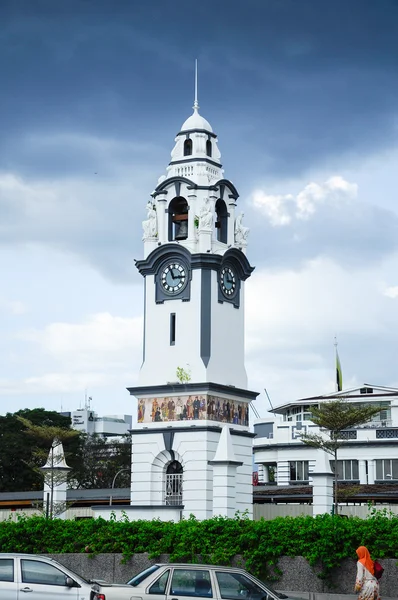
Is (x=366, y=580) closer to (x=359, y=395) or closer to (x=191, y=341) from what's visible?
(x=191, y=341)

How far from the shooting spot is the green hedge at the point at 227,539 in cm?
2423

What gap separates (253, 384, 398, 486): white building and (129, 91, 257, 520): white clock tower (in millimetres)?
19079

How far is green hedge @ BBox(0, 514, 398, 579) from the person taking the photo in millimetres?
24234

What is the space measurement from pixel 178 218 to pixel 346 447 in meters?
26.4

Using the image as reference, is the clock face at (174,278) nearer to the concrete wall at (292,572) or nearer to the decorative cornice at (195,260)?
the decorative cornice at (195,260)

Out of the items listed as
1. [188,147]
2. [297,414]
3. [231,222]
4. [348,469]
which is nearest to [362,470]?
[348,469]

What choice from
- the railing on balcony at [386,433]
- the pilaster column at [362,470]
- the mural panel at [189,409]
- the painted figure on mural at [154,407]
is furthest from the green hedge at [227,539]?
the railing on balcony at [386,433]

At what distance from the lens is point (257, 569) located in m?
24.9

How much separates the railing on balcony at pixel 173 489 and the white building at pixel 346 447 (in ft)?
66.8

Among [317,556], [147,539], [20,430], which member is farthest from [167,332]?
[20,430]

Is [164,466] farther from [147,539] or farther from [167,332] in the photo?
[147,539]

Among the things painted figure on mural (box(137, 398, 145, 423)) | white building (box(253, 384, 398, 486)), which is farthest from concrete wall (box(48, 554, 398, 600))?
white building (box(253, 384, 398, 486))

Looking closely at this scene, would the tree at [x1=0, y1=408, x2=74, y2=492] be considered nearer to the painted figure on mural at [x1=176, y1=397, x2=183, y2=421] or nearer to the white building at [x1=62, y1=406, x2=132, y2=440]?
the painted figure on mural at [x1=176, y1=397, x2=183, y2=421]

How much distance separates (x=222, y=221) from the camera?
42.1 meters
